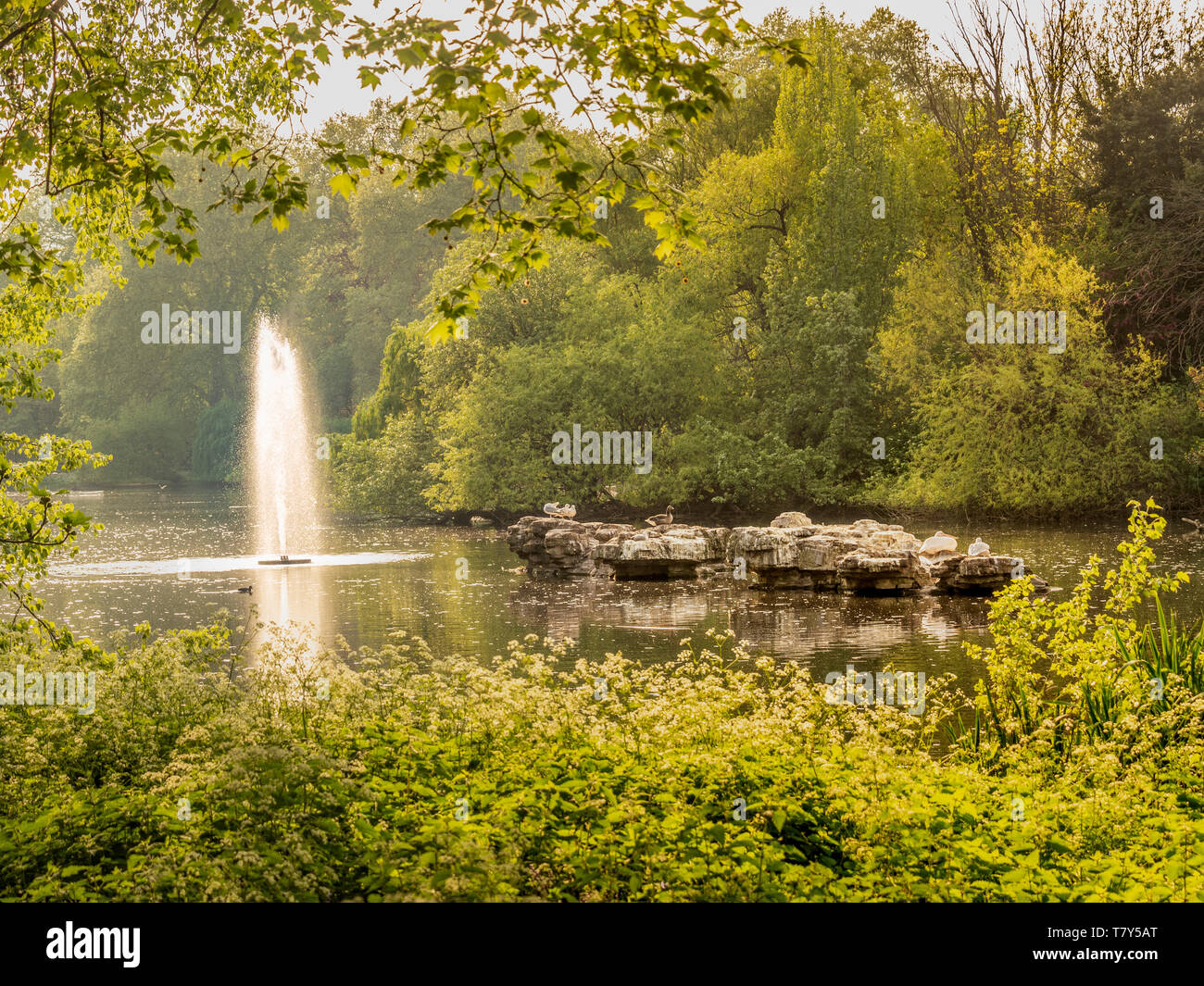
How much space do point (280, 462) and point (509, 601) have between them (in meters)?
32.6

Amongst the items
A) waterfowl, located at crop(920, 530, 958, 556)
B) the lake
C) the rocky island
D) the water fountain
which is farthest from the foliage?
the water fountain

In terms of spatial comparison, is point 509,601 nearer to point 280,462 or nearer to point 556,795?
point 556,795

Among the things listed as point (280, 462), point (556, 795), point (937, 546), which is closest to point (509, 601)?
point (937, 546)

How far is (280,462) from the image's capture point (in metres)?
53.3

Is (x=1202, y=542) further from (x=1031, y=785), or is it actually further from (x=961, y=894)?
(x=961, y=894)

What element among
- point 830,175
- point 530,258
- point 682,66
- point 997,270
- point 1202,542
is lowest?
point 1202,542

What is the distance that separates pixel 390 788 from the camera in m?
7.04

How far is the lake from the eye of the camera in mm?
18031

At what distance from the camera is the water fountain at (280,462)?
4072 cm

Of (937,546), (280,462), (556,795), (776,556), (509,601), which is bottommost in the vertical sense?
(509,601)

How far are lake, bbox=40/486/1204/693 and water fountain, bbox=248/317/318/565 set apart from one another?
2830 millimetres

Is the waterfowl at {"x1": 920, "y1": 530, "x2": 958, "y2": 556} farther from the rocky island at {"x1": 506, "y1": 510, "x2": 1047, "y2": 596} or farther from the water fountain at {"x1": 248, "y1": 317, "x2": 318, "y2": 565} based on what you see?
the water fountain at {"x1": 248, "y1": 317, "x2": 318, "y2": 565}

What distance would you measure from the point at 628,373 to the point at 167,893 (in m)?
39.2
